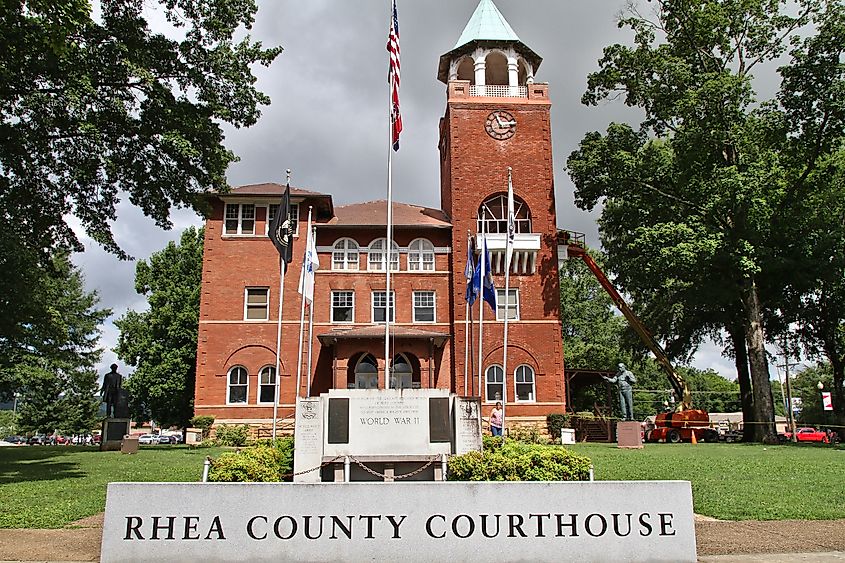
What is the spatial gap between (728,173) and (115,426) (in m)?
27.6

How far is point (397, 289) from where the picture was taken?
114 feet

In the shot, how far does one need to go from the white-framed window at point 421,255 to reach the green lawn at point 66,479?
14281mm

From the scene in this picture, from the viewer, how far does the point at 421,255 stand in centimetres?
3519

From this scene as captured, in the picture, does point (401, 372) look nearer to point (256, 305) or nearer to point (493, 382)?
point (493, 382)

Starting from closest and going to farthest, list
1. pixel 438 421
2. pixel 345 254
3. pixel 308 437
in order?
pixel 308 437
pixel 438 421
pixel 345 254

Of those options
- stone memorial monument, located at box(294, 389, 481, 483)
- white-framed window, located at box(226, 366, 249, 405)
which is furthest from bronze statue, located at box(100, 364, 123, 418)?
stone memorial monument, located at box(294, 389, 481, 483)

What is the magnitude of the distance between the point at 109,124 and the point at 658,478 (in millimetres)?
17452

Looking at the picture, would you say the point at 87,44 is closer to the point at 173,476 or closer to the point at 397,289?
the point at 173,476

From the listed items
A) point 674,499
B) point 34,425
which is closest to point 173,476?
point 674,499

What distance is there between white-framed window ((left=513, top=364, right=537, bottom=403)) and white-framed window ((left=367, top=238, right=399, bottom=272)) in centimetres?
798

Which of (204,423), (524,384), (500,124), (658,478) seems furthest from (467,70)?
(658,478)

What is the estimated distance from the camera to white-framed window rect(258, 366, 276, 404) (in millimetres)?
32784

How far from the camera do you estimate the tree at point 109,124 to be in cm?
1852

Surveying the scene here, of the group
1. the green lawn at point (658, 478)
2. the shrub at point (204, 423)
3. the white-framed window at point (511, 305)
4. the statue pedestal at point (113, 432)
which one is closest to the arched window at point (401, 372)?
the white-framed window at point (511, 305)
